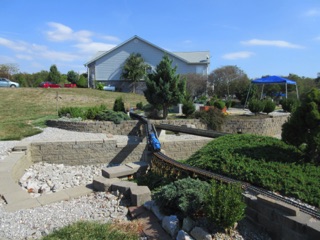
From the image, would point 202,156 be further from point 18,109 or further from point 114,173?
point 18,109

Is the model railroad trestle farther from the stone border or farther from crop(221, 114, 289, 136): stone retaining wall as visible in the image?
crop(221, 114, 289, 136): stone retaining wall

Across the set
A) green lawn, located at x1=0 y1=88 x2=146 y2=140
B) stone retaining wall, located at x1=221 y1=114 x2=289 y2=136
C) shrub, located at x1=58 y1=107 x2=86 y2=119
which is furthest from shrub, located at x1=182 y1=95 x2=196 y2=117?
shrub, located at x1=58 y1=107 x2=86 y2=119

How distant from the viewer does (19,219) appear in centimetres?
373

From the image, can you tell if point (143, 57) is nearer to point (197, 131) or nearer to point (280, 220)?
point (197, 131)

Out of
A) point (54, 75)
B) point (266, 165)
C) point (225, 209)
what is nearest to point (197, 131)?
point (266, 165)

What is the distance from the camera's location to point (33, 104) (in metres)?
19.6

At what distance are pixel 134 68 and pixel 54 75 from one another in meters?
16.8

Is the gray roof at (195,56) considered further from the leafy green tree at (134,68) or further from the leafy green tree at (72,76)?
the leafy green tree at (72,76)

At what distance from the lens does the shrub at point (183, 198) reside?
11.3 ft

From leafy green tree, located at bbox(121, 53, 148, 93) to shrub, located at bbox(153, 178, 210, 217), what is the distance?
96.8 feet

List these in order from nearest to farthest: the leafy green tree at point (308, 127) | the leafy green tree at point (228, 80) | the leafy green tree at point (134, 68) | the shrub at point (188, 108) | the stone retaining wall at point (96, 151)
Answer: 1. the leafy green tree at point (308, 127)
2. the stone retaining wall at point (96, 151)
3. the shrub at point (188, 108)
4. the leafy green tree at point (228, 80)
5. the leafy green tree at point (134, 68)

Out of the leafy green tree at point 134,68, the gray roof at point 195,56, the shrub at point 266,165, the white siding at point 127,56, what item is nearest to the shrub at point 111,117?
the shrub at point 266,165

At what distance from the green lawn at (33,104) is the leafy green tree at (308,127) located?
956 centimetres

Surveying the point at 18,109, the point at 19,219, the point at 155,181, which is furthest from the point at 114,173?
the point at 18,109
